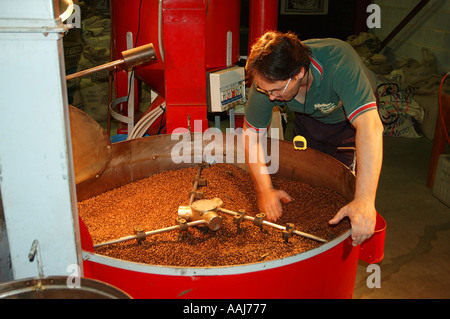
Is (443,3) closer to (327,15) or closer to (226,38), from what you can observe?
(327,15)

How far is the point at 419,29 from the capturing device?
490 centimetres

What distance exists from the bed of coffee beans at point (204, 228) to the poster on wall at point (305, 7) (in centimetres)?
492

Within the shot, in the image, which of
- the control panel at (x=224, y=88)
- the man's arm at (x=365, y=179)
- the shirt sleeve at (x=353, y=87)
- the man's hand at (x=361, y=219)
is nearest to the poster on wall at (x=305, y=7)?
the control panel at (x=224, y=88)

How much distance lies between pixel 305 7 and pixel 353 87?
5.33m

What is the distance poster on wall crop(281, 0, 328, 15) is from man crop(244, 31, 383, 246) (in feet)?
16.3

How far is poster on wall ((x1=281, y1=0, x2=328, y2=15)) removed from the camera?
6379 millimetres

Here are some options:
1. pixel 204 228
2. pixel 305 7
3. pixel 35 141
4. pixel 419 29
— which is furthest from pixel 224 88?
pixel 305 7

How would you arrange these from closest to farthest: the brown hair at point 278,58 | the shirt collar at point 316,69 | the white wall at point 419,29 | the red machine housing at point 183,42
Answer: the brown hair at point 278,58
the shirt collar at point 316,69
the red machine housing at point 183,42
the white wall at point 419,29

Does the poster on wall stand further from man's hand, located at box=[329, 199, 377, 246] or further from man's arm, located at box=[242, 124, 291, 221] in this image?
man's hand, located at box=[329, 199, 377, 246]

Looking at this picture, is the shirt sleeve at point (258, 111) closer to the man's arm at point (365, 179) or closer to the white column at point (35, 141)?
the man's arm at point (365, 179)

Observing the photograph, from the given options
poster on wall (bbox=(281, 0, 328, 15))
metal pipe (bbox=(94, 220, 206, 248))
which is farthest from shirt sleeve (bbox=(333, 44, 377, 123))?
poster on wall (bbox=(281, 0, 328, 15))

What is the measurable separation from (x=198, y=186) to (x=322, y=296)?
723 millimetres

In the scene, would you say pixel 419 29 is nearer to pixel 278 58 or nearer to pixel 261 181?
pixel 261 181

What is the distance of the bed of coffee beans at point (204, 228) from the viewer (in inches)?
53.2
